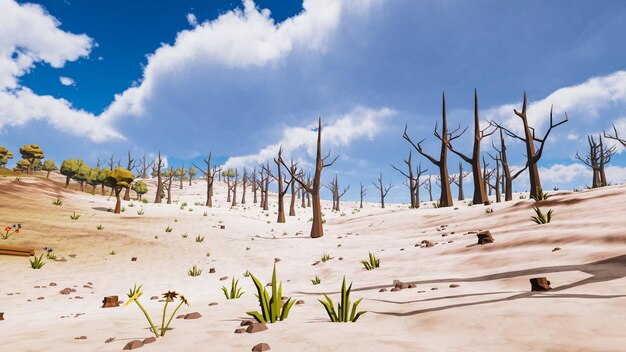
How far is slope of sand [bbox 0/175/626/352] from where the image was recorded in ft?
8.11

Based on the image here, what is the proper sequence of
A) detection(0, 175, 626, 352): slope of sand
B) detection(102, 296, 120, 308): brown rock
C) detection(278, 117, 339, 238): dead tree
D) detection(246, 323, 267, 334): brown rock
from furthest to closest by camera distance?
detection(278, 117, 339, 238): dead tree
detection(102, 296, 120, 308): brown rock
detection(246, 323, 267, 334): brown rock
detection(0, 175, 626, 352): slope of sand

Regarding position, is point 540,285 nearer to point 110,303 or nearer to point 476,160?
point 110,303

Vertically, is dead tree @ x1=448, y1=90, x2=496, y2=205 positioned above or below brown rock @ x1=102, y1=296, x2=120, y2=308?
above

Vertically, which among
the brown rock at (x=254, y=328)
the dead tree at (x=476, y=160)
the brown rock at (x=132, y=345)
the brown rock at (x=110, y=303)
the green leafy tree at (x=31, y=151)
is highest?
the green leafy tree at (x=31, y=151)

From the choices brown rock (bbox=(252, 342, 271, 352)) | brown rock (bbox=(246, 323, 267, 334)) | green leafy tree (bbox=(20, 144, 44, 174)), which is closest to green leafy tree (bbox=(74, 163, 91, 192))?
green leafy tree (bbox=(20, 144, 44, 174))

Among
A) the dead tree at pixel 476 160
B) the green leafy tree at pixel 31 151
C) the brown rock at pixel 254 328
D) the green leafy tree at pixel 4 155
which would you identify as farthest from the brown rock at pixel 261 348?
the green leafy tree at pixel 4 155

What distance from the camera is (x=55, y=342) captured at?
3006 millimetres

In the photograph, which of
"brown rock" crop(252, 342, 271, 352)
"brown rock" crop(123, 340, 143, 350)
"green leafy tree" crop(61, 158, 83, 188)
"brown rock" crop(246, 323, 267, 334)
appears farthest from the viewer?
"green leafy tree" crop(61, 158, 83, 188)

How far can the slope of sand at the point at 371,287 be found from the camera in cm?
247

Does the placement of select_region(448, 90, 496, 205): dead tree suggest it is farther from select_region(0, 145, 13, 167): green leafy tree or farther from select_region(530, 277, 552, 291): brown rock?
select_region(0, 145, 13, 167): green leafy tree

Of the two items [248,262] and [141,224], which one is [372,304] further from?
[141,224]

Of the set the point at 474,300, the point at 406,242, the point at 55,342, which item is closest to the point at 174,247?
the point at 406,242

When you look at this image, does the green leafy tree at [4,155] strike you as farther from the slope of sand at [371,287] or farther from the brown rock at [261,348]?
the brown rock at [261,348]

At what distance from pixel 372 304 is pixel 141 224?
17.1 m
